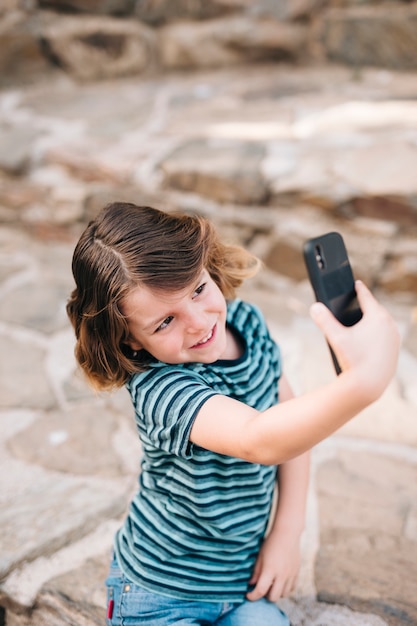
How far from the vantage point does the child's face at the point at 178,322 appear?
1.02 meters

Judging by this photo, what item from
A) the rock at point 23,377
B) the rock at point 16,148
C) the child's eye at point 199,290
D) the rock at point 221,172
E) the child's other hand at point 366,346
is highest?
the child's other hand at point 366,346

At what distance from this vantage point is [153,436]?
104 cm

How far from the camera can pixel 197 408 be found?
3.17 feet

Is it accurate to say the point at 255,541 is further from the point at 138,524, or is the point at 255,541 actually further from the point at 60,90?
the point at 60,90

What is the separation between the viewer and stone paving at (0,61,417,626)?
4.53ft

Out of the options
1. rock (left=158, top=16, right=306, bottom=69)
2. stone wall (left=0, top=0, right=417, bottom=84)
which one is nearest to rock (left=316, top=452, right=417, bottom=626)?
stone wall (left=0, top=0, right=417, bottom=84)

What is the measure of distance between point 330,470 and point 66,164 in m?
1.96

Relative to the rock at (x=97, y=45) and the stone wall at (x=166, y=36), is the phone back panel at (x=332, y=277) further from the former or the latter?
the rock at (x=97, y=45)

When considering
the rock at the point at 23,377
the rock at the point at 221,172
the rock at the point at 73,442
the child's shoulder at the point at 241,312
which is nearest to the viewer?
the child's shoulder at the point at 241,312

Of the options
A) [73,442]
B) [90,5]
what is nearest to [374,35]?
[90,5]

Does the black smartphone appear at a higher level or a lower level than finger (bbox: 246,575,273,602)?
higher

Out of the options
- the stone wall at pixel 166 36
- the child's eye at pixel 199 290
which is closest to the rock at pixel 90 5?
the stone wall at pixel 166 36

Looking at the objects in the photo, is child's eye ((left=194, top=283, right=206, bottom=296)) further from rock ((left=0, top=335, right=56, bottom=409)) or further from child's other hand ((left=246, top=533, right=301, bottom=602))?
rock ((left=0, top=335, right=56, bottom=409))

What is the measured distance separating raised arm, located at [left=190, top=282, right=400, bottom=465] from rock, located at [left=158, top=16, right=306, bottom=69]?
10.7ft
